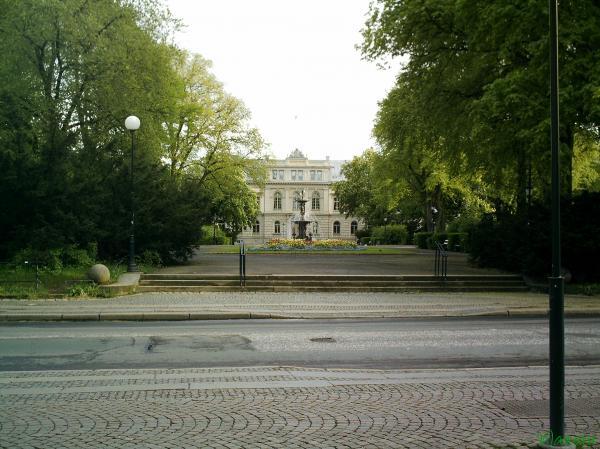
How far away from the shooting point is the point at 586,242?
20.2m

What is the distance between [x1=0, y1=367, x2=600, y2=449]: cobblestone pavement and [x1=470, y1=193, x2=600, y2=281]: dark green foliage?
13293mm

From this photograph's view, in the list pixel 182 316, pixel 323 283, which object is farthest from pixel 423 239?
pixel 182 316

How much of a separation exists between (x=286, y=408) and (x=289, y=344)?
4.29 metres

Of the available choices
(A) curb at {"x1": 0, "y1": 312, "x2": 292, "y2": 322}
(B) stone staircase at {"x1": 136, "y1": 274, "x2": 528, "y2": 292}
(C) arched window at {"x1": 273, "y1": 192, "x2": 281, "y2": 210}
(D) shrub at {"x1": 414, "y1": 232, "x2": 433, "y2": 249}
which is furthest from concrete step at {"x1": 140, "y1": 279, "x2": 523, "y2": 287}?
(C) arched window at {"x1": 273, "y1": 192, "x2": 281, "y2": 210}

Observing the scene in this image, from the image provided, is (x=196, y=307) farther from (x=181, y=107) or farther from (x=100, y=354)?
(x=181, y=107)

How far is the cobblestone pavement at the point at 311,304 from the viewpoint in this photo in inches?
585

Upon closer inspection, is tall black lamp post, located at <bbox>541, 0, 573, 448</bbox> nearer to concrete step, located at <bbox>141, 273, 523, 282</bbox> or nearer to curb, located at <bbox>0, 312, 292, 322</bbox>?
curb, located at <bbox>0, 312, 292, 322</bbox>

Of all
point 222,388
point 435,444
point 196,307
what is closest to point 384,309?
point 196,307

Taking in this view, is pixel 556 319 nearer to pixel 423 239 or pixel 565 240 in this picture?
pixel 565 240

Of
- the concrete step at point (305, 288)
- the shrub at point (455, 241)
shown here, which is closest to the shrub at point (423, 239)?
the shrub at point (455, 241)

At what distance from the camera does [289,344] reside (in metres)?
10.5

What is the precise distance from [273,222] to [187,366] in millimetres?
116425

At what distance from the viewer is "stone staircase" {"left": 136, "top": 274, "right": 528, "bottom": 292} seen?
1977 centimetres

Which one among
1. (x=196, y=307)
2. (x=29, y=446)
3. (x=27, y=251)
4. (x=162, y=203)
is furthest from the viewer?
(x=162, y=203)
